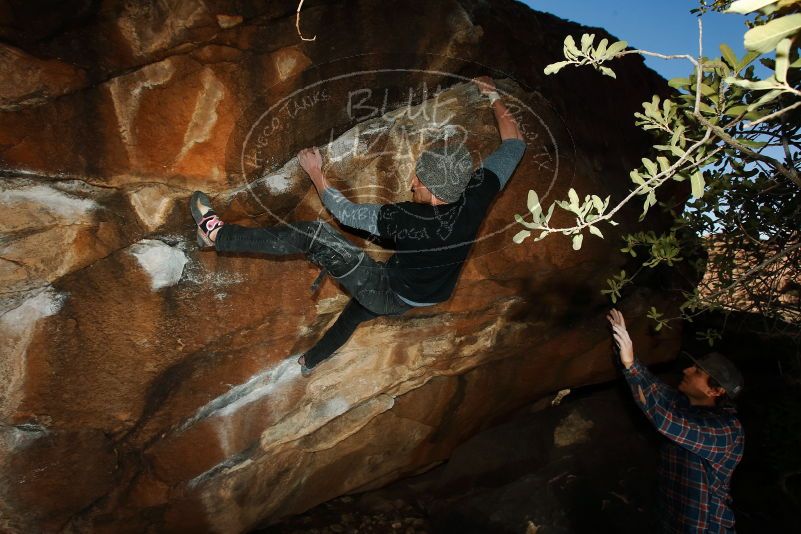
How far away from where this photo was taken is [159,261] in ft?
10.8

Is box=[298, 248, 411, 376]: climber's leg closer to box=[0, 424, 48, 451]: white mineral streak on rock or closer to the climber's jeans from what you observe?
the climber's jeans

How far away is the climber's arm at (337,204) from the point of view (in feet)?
10.7

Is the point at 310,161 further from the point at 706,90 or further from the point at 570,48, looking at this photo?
the point at 706,90

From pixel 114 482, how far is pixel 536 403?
4757mm

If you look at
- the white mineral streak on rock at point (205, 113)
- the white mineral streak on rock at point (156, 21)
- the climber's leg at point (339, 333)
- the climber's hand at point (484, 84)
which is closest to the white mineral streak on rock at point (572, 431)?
the climber's leg at point (339, 333)

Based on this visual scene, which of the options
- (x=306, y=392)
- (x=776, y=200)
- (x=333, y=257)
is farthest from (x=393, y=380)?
(x=776, y=200)

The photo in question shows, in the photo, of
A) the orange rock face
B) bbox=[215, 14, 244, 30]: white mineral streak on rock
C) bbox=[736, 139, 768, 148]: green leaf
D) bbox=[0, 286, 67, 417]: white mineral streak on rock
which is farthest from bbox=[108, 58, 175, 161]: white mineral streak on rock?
bbox=[736, 139, 768, 148]: green leaf

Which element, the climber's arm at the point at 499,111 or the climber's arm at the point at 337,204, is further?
the climber's arm at the point at 499,111

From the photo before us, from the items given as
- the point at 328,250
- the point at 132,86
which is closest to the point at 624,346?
the point at 328,250

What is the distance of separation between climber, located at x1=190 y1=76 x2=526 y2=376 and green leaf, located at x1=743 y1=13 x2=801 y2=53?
72.4 inches

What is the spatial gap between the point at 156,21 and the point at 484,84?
81.5 inches

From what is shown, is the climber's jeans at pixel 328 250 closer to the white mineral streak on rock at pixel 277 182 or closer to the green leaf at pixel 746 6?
the white mineral streak on rock at pixel 277 182

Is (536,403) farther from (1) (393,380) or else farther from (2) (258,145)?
(2) (258,145)

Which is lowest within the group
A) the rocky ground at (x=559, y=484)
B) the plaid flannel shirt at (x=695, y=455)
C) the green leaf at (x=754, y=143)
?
the rocky ground at (x=559, y=484)
